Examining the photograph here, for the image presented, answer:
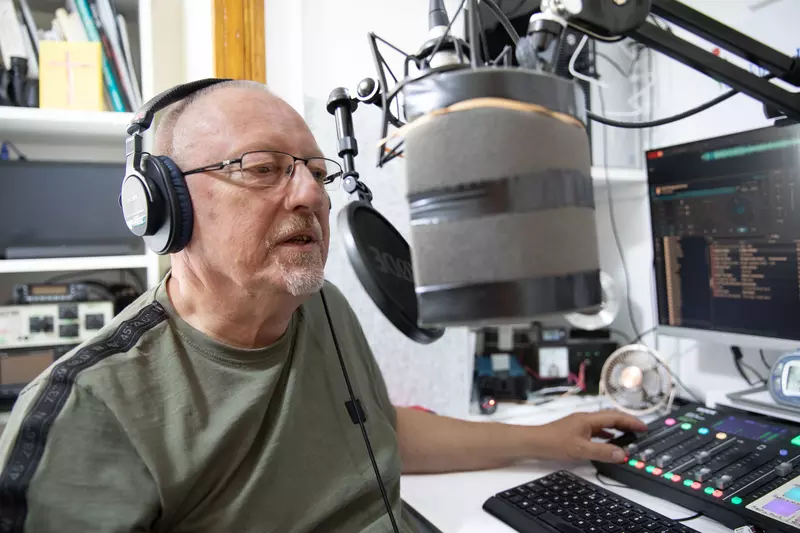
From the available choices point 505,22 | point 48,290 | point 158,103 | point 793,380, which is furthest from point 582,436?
point 48,290

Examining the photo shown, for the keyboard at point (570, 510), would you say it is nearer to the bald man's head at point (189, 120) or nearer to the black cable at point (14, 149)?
the bald man's head at point (189, 120)

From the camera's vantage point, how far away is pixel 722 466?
864 millimetres

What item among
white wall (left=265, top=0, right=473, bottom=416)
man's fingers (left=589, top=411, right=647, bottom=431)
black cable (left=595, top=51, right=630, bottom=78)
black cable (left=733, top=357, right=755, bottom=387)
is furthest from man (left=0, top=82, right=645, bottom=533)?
black cable (left=595, top=51, right=630, bottom=78)

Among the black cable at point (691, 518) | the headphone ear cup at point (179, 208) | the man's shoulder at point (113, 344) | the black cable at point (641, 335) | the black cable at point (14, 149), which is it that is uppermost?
the black cable at point (14, 149)

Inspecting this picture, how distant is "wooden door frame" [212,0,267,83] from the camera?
122 centimetres

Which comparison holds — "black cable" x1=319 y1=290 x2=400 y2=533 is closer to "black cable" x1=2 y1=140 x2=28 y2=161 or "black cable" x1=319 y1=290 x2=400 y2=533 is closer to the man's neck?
the man's neck

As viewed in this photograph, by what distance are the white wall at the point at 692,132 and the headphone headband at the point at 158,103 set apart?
104cm

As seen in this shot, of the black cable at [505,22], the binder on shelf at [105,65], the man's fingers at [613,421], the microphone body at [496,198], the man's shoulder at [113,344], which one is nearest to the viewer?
the microphone body at [496,198]

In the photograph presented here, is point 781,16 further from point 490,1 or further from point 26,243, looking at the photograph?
point 26,243

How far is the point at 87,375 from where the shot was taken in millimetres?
689

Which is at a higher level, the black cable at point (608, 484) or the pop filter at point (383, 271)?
the pop filter at point (383, 271)

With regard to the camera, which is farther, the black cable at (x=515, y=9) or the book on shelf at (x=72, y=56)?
the book on shelf at (x=72, y=56)

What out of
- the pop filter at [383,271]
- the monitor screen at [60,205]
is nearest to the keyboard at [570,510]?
the pop filter at [383,271]

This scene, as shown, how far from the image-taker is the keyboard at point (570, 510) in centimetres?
75
